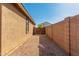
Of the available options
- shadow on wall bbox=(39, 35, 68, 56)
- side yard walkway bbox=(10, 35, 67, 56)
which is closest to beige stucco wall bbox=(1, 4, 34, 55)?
side yard walkway bbox=(10, 35, 67, 56)

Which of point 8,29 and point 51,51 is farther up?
point 8,29

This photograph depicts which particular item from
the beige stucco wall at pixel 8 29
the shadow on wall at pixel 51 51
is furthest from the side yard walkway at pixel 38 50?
the beige stucco wall at pixel 8 29

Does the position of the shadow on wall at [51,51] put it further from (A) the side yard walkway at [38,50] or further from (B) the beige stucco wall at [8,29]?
(B) the beige stucco wall at [8,29]

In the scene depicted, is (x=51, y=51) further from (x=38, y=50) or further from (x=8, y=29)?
(x=8, y=29)

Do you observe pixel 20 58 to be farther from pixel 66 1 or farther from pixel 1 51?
pixel 66 1

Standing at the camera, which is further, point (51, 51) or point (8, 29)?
point (51, 51)

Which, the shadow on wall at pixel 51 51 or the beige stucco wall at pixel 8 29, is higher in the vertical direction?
the beige stucco wall at pixel 8 29

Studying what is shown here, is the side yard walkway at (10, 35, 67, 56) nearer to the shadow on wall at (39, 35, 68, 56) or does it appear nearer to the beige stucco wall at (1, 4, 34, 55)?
the shadow on wall at (39, 35, 68, 56)

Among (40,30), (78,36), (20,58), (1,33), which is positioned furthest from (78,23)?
(40,30)

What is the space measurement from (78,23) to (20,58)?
204cm

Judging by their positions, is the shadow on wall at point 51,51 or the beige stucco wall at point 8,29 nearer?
the beige stucco wall at point 8,29

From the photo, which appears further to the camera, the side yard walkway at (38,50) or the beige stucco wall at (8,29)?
the side yard walkway at (38,50)

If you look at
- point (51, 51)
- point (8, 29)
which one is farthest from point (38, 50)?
point (8, 29)

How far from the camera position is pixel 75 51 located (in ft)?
13.3
